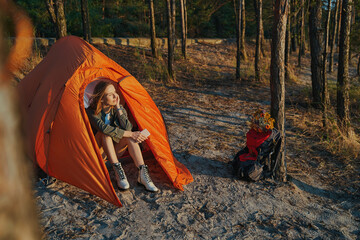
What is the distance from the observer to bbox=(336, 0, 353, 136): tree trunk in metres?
6.22

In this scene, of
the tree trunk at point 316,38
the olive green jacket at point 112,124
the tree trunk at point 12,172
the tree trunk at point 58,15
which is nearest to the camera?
the tree trunk at point 12,172

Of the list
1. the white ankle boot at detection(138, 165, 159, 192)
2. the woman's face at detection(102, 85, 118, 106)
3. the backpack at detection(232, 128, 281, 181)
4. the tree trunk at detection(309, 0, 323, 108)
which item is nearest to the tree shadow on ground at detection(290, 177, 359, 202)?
the backpack at detection(232, 128, 281, 181)

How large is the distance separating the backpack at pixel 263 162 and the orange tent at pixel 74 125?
31.9 inches

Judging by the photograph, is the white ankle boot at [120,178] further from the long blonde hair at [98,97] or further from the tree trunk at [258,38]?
the tree trunk at [258,38]

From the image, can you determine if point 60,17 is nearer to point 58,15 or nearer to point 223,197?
point 58,15

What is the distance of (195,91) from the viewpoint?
949 centimetres

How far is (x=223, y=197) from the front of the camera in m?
3.93

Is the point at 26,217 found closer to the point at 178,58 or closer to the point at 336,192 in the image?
the point at 336,192

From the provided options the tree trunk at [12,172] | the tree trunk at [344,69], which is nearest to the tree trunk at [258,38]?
the tree trunk at [344,69]

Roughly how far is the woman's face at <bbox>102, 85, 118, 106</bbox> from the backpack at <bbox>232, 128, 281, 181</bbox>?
6.86 feet

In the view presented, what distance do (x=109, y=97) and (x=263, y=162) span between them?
2.45 meters

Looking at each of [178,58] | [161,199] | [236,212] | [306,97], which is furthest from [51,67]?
[178,58]

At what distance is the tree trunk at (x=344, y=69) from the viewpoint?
6219mm

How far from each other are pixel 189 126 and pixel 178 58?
297 inches
